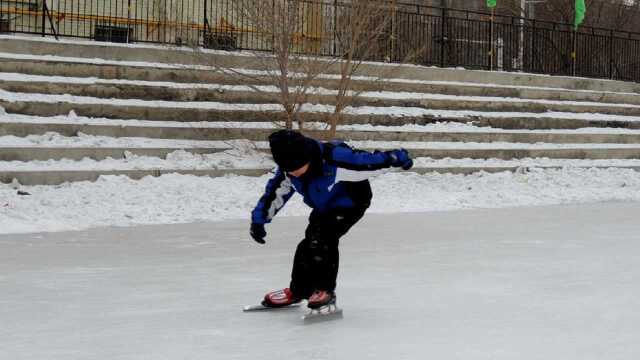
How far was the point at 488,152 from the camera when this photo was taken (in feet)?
68.7

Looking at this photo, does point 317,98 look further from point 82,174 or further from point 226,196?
point 82,174

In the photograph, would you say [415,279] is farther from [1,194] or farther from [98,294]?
[1,194]

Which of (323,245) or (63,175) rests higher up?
(63,175)

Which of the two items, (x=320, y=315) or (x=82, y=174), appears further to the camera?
(x=82, y=174)

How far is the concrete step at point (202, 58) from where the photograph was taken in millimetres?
18406

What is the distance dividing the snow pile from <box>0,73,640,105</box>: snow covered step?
265 centimetres

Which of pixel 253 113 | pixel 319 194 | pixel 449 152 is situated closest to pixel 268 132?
pixel 253 113

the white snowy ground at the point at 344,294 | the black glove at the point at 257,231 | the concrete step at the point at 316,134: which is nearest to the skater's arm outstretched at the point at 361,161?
the black glove at the point at 257,231

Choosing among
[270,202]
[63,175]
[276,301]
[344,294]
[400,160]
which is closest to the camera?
[400,160]

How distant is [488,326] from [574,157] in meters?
16.3

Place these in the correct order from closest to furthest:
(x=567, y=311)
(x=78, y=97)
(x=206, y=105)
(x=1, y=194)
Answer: (x=567, y=311) → (x=1, y=194) → (x=78, y=97) → (x=206, y=105)

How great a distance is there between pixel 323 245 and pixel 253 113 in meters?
12.5

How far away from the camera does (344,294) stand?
8141 millimetres

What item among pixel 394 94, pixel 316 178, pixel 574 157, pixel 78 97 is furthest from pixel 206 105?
pixel 316 178
